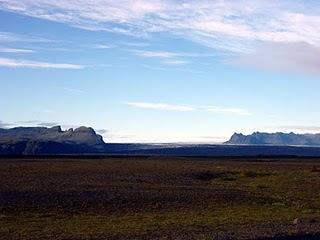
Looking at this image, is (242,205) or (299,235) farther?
(242,205)

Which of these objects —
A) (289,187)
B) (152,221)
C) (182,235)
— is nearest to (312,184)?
(289,187)

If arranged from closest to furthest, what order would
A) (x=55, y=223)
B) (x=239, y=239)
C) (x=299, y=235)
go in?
(x=239, y=239) → (x=299, y=235) → (x=55, y=223)

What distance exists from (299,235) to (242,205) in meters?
16.2

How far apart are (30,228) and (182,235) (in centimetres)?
769

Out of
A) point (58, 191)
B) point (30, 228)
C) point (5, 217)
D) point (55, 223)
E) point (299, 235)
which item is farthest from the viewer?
point (58, 191)

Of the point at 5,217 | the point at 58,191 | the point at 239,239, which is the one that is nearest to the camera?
the point at 239,239

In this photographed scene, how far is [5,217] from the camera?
116ft

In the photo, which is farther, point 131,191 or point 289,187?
point 289,187

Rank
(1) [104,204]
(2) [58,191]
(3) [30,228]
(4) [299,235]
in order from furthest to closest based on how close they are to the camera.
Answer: (2) [58,191] → (1) [104,204] → (3) [30,228] → (4) [299,235]

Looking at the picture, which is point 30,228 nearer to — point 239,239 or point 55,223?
point 55,223

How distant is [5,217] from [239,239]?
A: 581 inches

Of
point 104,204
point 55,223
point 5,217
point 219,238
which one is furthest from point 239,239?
point 104,204

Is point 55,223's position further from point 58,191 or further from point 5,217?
point 58,191

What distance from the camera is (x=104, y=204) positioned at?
42906mm
